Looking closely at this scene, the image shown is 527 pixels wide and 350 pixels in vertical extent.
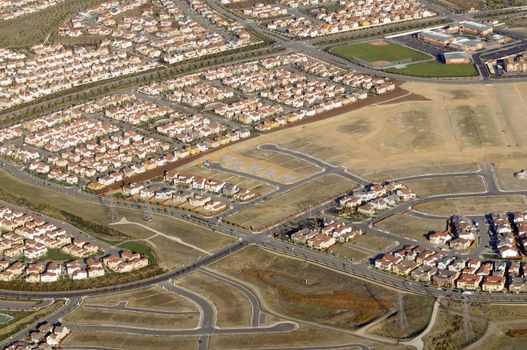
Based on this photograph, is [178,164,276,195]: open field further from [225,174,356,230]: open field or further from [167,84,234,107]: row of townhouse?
[167,84,234,107]: row of townhouse

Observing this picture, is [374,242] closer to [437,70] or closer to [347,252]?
[347,252]

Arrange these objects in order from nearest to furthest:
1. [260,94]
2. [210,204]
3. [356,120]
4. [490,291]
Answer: [490,291], [210,204], [356,120], [260,94]

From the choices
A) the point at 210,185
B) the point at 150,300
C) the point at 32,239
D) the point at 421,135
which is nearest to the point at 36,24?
the point at 210,185

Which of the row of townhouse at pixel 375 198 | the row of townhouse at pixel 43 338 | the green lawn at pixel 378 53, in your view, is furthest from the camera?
the green lawn at pixel 378 53

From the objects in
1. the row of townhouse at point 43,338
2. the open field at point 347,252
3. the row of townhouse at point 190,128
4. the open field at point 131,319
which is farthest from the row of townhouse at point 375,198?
the row of townhouse at point 43,338

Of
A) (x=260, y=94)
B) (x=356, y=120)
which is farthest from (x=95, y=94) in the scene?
(x=356, y=120)

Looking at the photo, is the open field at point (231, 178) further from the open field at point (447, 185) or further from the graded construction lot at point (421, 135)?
the open field at point (447, 185)

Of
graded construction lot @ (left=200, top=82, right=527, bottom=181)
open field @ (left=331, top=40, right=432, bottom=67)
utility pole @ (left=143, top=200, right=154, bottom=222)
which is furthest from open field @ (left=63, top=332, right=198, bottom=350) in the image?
open field @ (left=331, top=40, right=432, bottom=67)

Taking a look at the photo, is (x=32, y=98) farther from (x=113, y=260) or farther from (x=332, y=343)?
(x=332, y=343)
